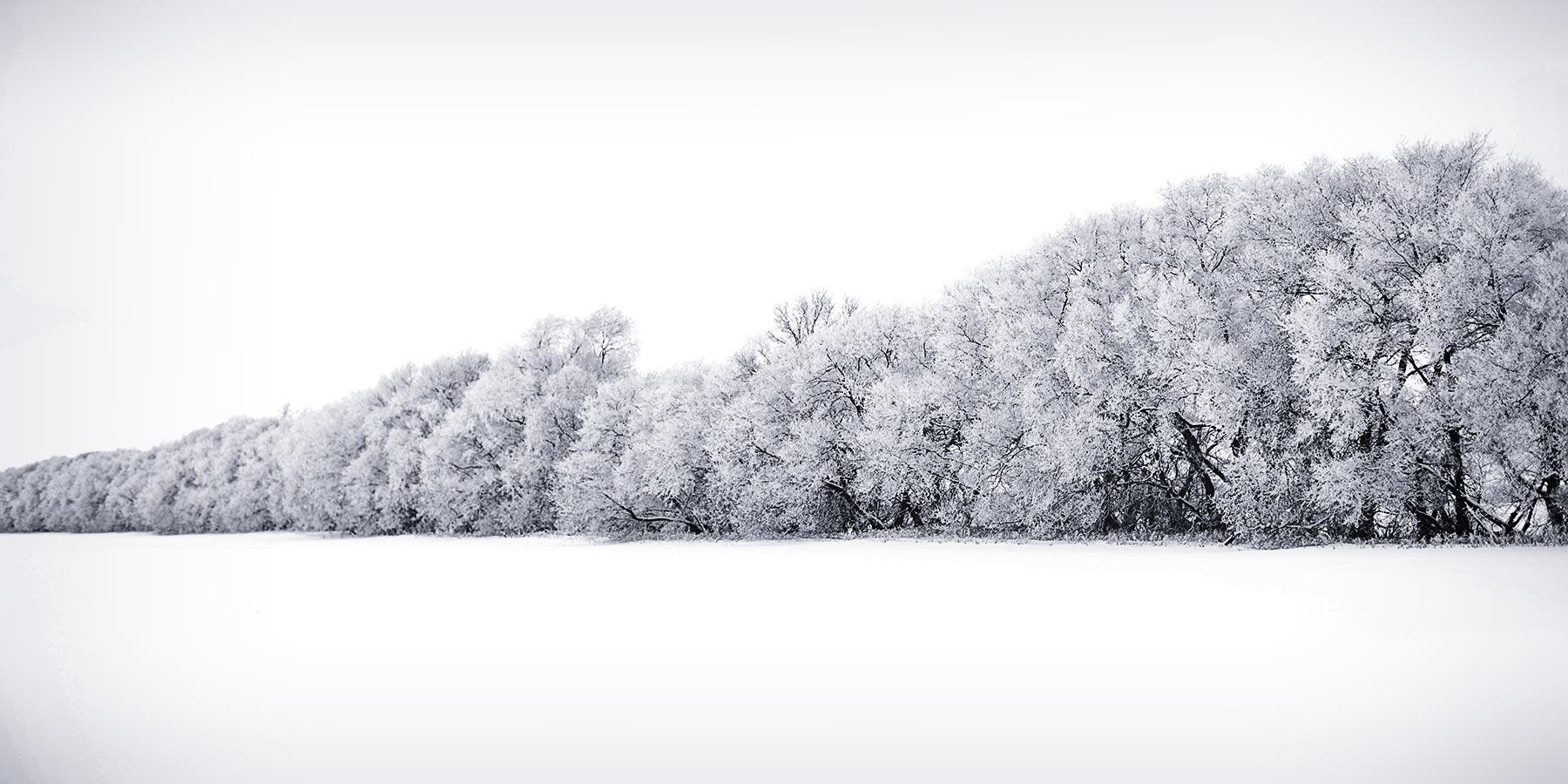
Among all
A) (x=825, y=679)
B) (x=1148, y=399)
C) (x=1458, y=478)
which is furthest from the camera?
→ (x=1148, y=399)

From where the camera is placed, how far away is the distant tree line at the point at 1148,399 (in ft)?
96.5

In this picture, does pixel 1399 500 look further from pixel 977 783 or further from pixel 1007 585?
pixel 977 783

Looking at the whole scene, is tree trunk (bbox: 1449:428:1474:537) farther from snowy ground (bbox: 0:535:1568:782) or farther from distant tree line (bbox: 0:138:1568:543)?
snowy ground (bbox: 0:535:1568:782)

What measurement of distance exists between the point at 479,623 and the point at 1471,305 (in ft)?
99.8

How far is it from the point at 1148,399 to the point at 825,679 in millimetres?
28565

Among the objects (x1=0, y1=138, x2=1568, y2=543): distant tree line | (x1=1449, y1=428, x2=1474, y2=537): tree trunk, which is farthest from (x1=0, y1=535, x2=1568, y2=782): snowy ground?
(x1=0, y1=138, x2=1568, y2=543): distant tree line

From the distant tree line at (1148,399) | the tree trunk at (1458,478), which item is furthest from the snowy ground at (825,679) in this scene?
the distant tree line at (1148,399)

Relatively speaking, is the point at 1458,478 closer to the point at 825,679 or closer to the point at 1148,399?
the point at 1148,399

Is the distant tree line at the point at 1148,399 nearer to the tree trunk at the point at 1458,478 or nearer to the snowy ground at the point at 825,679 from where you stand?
the tree trunk at the point at 1458,478

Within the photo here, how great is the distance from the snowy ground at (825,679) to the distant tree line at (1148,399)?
6855 mm

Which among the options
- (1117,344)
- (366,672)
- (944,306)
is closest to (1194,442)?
(1117,344)

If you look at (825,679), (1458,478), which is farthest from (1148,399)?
(825,679)

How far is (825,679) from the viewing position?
11.4 metres

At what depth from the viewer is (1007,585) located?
71.2ft
